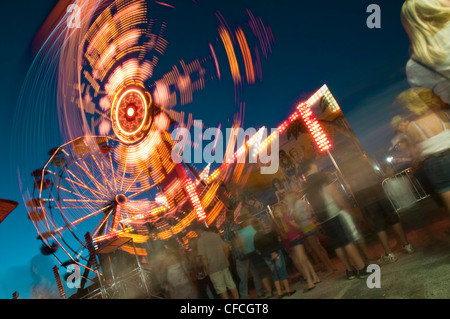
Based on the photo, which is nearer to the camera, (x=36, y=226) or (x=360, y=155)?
(x=360, y=155)

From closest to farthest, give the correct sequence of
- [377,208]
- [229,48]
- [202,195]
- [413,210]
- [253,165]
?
[377,208]
[413,210]
[229,48]
[253,165]
[202,195]

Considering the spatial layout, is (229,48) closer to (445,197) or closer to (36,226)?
(445,197)

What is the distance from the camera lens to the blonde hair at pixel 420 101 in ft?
6.80

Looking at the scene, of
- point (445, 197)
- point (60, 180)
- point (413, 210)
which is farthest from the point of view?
point (60, 180)

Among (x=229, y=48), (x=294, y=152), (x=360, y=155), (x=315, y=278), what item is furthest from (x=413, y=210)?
(x=229, y=48)

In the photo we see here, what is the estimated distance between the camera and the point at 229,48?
12.0 metres

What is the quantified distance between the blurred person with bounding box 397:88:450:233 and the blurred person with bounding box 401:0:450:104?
0.13 meters

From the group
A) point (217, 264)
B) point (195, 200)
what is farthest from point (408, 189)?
point (195, 200)

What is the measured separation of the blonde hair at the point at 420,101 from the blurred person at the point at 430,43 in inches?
2.8

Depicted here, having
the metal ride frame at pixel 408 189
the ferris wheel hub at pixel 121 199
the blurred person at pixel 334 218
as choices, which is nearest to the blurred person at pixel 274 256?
the blurred person at pixel 334 218

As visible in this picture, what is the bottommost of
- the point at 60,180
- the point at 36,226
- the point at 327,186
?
the point at 327,186

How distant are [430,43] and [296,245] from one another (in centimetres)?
397

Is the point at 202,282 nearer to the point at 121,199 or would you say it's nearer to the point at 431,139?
the point at 431,139
